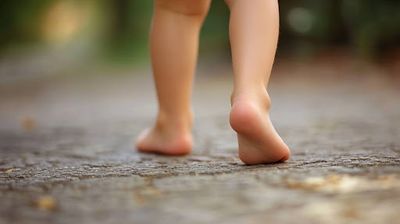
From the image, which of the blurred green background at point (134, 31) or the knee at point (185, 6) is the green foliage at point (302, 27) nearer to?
the blurred green background at point (134, 31)

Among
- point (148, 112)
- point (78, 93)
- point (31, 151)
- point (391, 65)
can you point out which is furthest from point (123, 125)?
point (391, 65)

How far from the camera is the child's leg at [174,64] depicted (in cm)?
152

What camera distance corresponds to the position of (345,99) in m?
3.14

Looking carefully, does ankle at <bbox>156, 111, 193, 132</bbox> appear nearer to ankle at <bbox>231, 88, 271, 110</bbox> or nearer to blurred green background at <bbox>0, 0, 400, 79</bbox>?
ankle at <bbox>231, 88, 271, 110</bbox>

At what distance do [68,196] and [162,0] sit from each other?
63 centimetres

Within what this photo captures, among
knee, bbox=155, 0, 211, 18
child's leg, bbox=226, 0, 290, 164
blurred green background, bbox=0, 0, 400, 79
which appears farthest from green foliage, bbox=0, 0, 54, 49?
child's leg, bbox=226, 0, 290, 164

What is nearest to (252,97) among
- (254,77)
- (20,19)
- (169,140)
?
(254,77)

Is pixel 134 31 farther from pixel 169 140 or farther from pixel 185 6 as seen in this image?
pixel 185 6

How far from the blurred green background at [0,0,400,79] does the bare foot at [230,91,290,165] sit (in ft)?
12.2

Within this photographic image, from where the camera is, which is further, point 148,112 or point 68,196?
point 148,112

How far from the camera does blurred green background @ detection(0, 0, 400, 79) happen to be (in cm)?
491

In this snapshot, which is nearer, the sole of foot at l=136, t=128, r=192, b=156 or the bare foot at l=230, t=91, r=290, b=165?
the bare foot at l=230, t=91, r=290, b=165

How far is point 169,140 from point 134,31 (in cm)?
792

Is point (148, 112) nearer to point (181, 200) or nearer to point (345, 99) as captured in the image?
point (345, 99)
